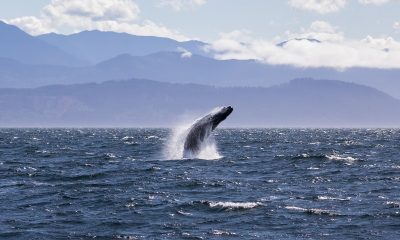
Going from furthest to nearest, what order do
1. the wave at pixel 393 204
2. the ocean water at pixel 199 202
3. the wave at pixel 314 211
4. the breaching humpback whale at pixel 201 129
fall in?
1. the breaching humpback whale at pixel 201 129
2. the wave at pixel 393 204
3. the wave at pixel 314 211
4. the ocean water at pixel 199 202

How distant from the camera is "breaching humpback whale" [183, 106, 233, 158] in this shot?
39375 millimetres

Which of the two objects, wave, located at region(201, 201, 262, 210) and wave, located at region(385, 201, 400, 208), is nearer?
wave, located at region(201, 201, 262, 210)

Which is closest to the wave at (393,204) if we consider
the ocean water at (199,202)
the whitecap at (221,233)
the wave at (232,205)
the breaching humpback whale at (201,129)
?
the ocean water at (199,202)

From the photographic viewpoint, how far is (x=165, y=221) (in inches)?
906

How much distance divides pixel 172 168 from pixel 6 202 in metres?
14.5

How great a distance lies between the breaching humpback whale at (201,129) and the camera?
129ft

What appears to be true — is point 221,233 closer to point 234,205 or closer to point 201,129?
point 234,205

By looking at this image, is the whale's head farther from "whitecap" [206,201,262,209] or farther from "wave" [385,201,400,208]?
"wave" [385,201,400,208]

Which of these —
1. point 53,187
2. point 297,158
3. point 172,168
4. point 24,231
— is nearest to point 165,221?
point 24,231

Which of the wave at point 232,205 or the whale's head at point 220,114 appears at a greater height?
the whale's head at point 220,114

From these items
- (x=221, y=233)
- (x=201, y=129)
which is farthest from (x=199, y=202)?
(x=201, y=129)

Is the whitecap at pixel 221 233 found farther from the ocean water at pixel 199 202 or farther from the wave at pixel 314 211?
the wave at pixel 314 211

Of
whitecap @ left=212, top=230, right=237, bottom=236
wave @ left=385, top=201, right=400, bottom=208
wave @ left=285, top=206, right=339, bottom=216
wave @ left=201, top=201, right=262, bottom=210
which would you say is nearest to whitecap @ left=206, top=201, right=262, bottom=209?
wave @ left=201, top=201, right=262, bottom=210

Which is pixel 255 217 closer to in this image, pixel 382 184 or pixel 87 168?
pixel 382 184
